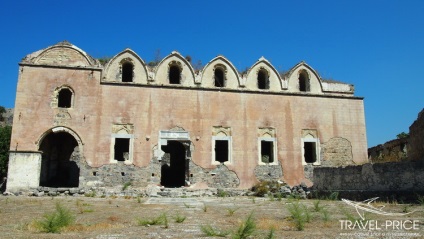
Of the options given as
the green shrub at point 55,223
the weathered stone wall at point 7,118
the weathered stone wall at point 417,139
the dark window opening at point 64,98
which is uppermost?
the weathered stone wall at point 7,118

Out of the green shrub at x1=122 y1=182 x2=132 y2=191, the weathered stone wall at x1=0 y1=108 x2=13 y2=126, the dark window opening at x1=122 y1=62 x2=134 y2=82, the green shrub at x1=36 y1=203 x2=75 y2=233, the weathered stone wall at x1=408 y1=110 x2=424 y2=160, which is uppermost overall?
the dark window opening at x1=122 y1=62 x2=134 y2=82

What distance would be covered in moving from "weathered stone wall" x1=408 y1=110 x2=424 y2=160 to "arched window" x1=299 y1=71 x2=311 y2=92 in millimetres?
8296

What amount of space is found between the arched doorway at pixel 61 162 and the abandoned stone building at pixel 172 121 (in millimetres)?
57

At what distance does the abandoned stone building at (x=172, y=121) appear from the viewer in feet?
57.8

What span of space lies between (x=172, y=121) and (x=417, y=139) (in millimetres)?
10969

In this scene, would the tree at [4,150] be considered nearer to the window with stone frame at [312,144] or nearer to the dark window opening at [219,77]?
the dark window opening at [219,77]

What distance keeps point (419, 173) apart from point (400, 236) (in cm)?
678

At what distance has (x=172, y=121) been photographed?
61.5 feet

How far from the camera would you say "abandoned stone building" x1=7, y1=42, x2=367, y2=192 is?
57.8ft

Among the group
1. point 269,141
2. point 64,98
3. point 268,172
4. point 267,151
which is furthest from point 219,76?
point 64,98

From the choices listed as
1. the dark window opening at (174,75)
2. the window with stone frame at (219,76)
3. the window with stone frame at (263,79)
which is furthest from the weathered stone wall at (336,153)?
the dark window opening at (174,75)

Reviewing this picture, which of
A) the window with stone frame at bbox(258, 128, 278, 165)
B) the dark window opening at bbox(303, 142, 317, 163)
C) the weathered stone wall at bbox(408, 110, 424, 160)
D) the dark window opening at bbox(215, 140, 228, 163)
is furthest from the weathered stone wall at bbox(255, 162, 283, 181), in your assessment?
the weathered stone wall at bbox(408, 110, 424, 160)

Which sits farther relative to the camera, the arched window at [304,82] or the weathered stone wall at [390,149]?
the arched window at [304,82]

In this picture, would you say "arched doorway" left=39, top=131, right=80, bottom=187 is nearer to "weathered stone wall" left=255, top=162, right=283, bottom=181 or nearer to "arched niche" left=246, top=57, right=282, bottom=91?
"weathered stone wall" left=255, top=162, right=283, bottom=181
